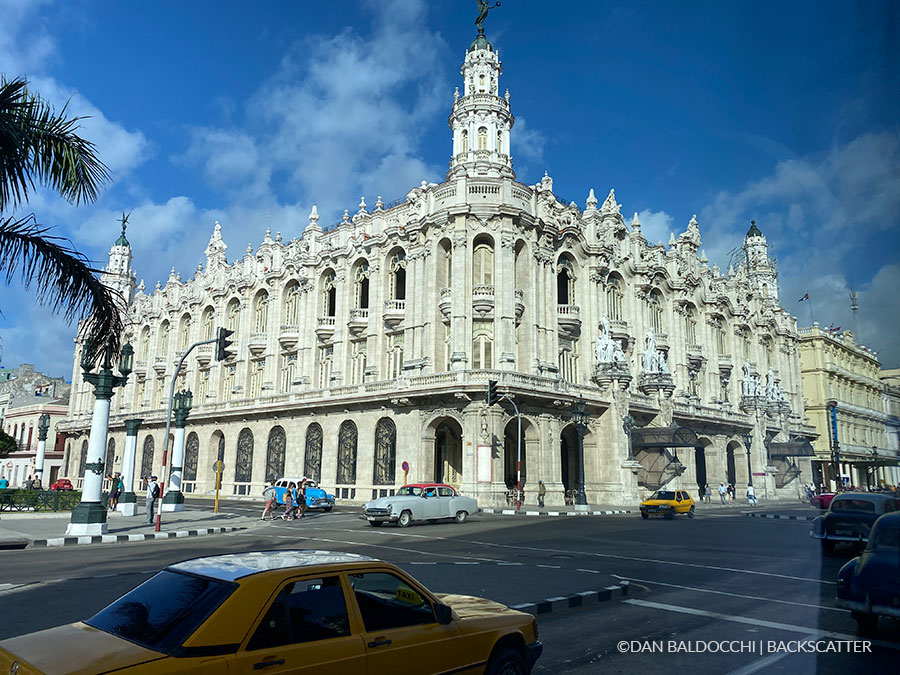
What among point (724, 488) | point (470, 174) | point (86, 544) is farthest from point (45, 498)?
point (724, 488)

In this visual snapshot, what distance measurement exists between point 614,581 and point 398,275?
107 feet

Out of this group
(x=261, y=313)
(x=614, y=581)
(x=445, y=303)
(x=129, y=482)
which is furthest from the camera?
(x=261, y=313)

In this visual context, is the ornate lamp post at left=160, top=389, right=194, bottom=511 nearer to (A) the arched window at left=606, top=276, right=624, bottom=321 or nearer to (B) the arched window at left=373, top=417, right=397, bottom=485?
(B) the arched window at left=373, top=417, right=397, bottom=485

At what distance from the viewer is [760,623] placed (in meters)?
8.36

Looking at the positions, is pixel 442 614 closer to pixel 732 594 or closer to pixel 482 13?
pixel 732 594

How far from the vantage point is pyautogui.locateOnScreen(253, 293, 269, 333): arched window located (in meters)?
49.6

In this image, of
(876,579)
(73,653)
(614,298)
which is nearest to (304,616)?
(73,653)

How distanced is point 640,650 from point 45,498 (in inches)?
1120

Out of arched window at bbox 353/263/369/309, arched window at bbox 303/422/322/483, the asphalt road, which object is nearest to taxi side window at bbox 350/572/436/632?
the asphalt road

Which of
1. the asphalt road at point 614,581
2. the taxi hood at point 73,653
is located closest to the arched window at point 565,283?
the asphalt road at point 614,581

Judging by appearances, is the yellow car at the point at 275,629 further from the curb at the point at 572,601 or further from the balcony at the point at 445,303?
the balcony at the point at 445,303

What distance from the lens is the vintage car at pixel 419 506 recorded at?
2306 centimetres

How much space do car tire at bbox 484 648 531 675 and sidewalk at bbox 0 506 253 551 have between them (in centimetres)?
1645

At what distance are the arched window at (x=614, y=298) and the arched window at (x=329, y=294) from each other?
1827 cm
